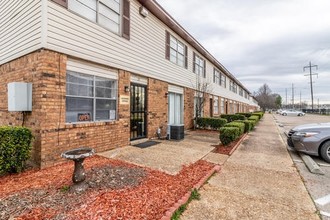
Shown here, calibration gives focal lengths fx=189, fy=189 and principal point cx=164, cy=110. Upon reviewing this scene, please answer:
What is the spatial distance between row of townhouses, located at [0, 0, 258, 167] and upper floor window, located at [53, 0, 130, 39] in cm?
3

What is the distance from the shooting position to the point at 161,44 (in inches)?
380

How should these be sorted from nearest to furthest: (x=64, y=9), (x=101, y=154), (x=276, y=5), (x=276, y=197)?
(x=276, y=197) → (x=64, y=9) → (x=101, y=154) → (x=276, y=5)

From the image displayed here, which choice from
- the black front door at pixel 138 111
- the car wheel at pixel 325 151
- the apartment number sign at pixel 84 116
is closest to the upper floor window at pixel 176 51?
the black front door at pixel 138 111

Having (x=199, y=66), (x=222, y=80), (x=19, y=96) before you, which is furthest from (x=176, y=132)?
(x=222, y=80)

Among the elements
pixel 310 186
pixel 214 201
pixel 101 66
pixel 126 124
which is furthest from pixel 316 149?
pixel 101 66

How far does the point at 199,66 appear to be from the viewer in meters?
14.9

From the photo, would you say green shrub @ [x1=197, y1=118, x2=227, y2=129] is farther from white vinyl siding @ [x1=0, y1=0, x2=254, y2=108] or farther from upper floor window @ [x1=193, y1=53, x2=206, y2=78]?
white vinyl siding @ [x1=0, y1=0, x2=254, y2=108]

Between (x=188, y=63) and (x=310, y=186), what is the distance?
10083 mm

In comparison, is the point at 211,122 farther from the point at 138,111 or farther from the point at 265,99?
the point at 265,99

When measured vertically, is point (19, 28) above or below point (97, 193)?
above

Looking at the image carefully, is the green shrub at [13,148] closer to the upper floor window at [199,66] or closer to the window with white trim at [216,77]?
the upper floor window at [199,66]

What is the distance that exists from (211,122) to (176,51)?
514cm

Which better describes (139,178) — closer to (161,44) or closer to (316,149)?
(316,149)

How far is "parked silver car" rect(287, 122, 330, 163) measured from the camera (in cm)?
599
